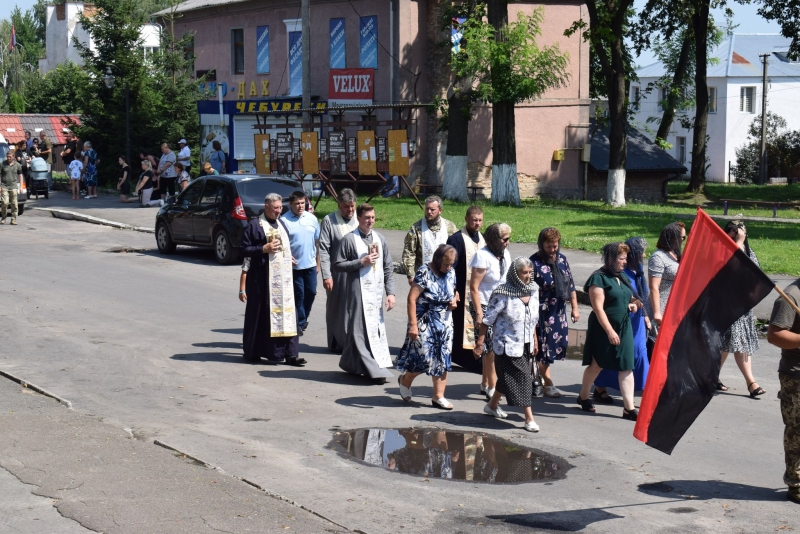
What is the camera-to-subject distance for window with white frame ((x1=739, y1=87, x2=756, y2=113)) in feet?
223

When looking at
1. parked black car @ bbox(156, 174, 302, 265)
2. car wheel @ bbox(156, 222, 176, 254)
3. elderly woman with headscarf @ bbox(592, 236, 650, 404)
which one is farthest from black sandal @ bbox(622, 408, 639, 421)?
car wheel @ bbox(156, 222, 176, 254)

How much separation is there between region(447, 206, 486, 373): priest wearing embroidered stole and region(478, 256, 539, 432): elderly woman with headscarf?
1.18 m

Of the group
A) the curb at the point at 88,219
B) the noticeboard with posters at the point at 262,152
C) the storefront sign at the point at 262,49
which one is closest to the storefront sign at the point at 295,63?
the storefront sign at the point at 262,49

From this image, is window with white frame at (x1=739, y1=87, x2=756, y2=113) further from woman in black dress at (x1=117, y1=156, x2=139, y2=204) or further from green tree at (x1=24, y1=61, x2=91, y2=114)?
woman in black dress at (x1=117, y1=156, x2=139, y2=204)

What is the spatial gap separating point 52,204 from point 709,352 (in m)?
27.0

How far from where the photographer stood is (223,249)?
1838 cm

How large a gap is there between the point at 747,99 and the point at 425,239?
208 ft

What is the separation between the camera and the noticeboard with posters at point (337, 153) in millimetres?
26594

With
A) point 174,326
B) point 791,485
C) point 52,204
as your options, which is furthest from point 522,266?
point 52,204

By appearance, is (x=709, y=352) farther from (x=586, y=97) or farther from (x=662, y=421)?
(x=586, y=97)

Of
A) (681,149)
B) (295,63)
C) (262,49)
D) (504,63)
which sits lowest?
(681,149)

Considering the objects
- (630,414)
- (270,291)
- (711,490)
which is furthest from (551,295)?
(270,291)

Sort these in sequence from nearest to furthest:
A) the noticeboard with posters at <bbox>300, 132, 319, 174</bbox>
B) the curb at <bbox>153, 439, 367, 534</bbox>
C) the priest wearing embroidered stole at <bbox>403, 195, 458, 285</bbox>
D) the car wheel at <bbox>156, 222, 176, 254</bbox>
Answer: the curb at <bbox>153, 439, 367, 534</bbox>, the priest wearing embroidered stole at <bbox>403, 195, 458, 285</bbox>, the car wheel at <bbox>156, 222, 176, 254</bbox>, the noticeboard with posters at <bbox>300, 132, 319, 174</bbox>

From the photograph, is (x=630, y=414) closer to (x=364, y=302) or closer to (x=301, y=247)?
(x=364, y=302)
